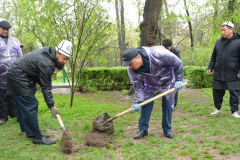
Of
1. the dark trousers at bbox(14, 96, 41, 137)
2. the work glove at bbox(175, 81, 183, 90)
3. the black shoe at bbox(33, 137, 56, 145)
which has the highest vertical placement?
the work glove at bbox(175, 81, 183, 90)

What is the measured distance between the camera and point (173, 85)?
12.6 ft

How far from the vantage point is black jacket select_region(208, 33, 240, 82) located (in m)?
4.73

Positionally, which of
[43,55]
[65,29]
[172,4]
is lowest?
[43,55]

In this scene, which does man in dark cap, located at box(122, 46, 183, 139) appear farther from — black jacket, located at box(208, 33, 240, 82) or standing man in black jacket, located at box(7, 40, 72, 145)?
black jacket, located at box(208, 33, 240, 82)

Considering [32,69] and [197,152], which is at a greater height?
[32,69]

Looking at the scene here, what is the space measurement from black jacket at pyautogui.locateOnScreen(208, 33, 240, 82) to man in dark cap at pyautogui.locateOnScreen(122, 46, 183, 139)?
1.60 m

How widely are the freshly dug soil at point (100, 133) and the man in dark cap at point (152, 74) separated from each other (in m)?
0.50

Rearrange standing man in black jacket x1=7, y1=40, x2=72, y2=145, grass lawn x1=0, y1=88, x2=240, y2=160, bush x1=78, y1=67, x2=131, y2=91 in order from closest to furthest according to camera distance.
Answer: grass lawn x1=0, y1=88, x2=240, y2=160 < standing man in black jacket x1=7, y1=40, x2=72, y2=145 < bush x1=78, y1=67, x2=131, y2=91

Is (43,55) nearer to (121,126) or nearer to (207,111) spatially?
(121,126)

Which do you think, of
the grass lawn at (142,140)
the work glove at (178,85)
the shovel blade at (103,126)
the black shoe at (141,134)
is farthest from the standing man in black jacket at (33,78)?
the work glove at (178,85)

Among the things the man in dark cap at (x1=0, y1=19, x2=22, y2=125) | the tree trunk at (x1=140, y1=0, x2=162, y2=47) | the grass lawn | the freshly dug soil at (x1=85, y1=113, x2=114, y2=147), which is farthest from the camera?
the tree trunk at (x1=140, y1=0, x2=162, y2=47)

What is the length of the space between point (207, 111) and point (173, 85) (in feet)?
8.06

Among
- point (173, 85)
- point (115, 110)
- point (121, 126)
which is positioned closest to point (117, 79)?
point (115, 110)

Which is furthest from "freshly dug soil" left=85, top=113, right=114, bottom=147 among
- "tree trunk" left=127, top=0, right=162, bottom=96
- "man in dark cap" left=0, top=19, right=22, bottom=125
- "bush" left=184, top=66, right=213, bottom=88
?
"bush" left=184, top=66, right=213, bottom=88
